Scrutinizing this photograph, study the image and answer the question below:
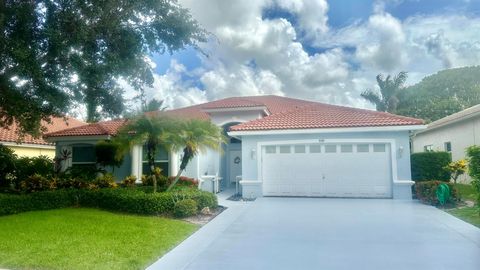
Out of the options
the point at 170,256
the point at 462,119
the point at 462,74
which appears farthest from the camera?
the point at 462,74

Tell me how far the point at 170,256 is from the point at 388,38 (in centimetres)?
1686

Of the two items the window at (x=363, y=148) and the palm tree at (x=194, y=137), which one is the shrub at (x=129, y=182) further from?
the window at (x=363, y=148)

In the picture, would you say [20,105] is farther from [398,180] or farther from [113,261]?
[398,180]

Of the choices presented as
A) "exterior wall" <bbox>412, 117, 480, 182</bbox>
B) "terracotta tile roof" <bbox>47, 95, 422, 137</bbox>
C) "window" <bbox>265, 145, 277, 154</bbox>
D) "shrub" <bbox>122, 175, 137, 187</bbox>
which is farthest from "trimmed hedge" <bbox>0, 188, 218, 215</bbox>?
"exterior wall" <bbox>412, 117, 480, 182</bbox>

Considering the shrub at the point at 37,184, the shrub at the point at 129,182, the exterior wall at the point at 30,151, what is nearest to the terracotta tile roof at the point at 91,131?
the shrub at the point at 129,182

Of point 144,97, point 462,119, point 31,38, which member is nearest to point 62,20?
point 31,38

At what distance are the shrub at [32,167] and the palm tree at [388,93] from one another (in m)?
32.2

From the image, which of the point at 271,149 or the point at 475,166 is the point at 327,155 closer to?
the point at 271,149

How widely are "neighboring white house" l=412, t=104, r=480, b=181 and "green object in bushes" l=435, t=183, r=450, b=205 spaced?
18.5ft

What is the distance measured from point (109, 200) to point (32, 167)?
7343 millimetres

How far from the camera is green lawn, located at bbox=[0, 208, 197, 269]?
7098 mm

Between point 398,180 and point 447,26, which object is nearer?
point 398,180

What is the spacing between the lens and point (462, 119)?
20312 mm

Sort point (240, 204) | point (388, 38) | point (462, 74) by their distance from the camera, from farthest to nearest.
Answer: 1. point (462, 74)
2. point (388, 38)
3. point (240, 204)
